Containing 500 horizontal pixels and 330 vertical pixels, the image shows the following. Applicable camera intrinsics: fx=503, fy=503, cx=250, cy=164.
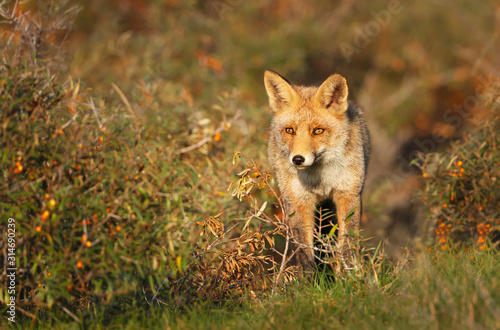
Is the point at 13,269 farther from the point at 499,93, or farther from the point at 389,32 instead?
the point at 389,32

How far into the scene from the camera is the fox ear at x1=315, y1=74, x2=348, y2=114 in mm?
5238

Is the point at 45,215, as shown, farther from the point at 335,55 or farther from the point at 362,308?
the point at 335,55

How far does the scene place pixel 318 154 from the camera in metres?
5.14

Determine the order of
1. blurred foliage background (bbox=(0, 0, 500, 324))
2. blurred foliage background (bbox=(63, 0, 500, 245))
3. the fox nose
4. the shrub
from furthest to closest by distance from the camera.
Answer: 1. blurred foliage background (bbox=(63, 0, 500, 245))
2. the shrub
3. the fox nose
4. blurred foliage background (bbox=(0, 0, 500, 324))

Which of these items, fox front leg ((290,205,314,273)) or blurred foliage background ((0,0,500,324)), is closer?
blurred foliage background ((0,0,500,324))

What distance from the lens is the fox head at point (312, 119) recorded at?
514 centimetres

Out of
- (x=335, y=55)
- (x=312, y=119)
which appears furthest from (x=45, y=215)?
(x=335, y=55)

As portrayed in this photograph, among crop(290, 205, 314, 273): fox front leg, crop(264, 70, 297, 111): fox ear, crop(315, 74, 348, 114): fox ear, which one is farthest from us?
crop(264, 70, 297, 111): fox ear

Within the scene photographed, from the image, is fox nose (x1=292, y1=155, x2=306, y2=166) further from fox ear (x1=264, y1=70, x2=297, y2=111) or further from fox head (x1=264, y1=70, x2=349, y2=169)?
fox ear (x1=264, y1=70, x2=297, y2=111)

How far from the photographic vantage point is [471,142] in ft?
19.9

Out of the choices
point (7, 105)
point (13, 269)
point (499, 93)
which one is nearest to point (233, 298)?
point (13, 269)

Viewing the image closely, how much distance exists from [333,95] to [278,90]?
621mm

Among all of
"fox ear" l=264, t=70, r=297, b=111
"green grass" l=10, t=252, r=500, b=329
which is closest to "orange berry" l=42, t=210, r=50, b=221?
"green grass" l=10, t=252, r=500, b=329

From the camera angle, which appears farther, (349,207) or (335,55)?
(335,55)
